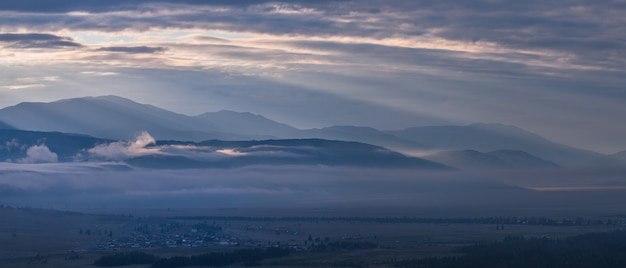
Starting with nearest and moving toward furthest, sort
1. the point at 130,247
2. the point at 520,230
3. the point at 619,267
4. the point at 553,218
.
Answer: the point at 619,267
the point at 130,247
the point at 520,230
the point at 553,218

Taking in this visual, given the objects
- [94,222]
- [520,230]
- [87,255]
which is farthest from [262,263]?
[94,222]

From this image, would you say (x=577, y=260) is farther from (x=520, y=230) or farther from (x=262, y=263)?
(x=520, y=230)

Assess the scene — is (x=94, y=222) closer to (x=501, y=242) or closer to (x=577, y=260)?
(x=501, y=242)

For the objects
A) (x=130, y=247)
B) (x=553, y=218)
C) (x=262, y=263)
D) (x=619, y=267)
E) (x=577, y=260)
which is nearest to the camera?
(x=619, y=267)

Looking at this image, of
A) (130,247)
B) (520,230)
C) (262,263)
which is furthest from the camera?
(520,230)

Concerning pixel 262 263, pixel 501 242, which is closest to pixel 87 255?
pixel 262 263

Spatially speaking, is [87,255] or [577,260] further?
[87,255]
